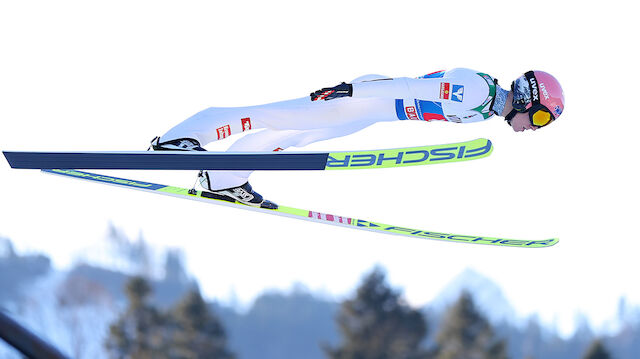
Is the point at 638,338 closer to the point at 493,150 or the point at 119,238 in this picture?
the point at 119,238

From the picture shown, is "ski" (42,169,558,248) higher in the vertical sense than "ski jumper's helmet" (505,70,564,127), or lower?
lower

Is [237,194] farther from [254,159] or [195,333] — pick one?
[195,333]

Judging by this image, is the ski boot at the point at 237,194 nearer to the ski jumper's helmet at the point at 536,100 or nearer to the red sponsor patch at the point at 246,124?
the red sponsor patch at the point at 246,124

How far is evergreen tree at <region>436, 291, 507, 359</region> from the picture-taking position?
38.0 metres

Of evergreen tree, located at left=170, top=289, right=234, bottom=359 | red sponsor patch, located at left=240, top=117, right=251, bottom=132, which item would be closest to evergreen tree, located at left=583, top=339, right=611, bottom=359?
evergreen tree, located at left=170, top=289, right=234, bottom=359

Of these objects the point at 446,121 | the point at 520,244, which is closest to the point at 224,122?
the point at 446,121

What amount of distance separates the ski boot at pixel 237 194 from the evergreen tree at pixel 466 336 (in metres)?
31.9

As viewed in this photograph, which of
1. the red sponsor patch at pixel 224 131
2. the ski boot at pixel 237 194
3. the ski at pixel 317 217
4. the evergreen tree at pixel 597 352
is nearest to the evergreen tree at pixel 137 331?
the evergreen tree at pixel 597 352

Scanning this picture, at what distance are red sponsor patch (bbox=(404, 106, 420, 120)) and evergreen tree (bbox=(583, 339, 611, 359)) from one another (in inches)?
1117

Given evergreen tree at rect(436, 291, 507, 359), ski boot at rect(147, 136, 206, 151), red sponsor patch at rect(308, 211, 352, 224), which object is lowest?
evergreen tree at rect(436, 291, 507, 359)

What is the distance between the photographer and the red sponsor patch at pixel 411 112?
614 centimetres

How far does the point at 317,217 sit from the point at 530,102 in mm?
2645

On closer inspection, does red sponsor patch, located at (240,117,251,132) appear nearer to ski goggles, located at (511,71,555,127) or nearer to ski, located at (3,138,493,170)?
ski, located at (3,138,493,170)

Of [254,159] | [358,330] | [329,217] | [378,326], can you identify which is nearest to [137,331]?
[358,330]
